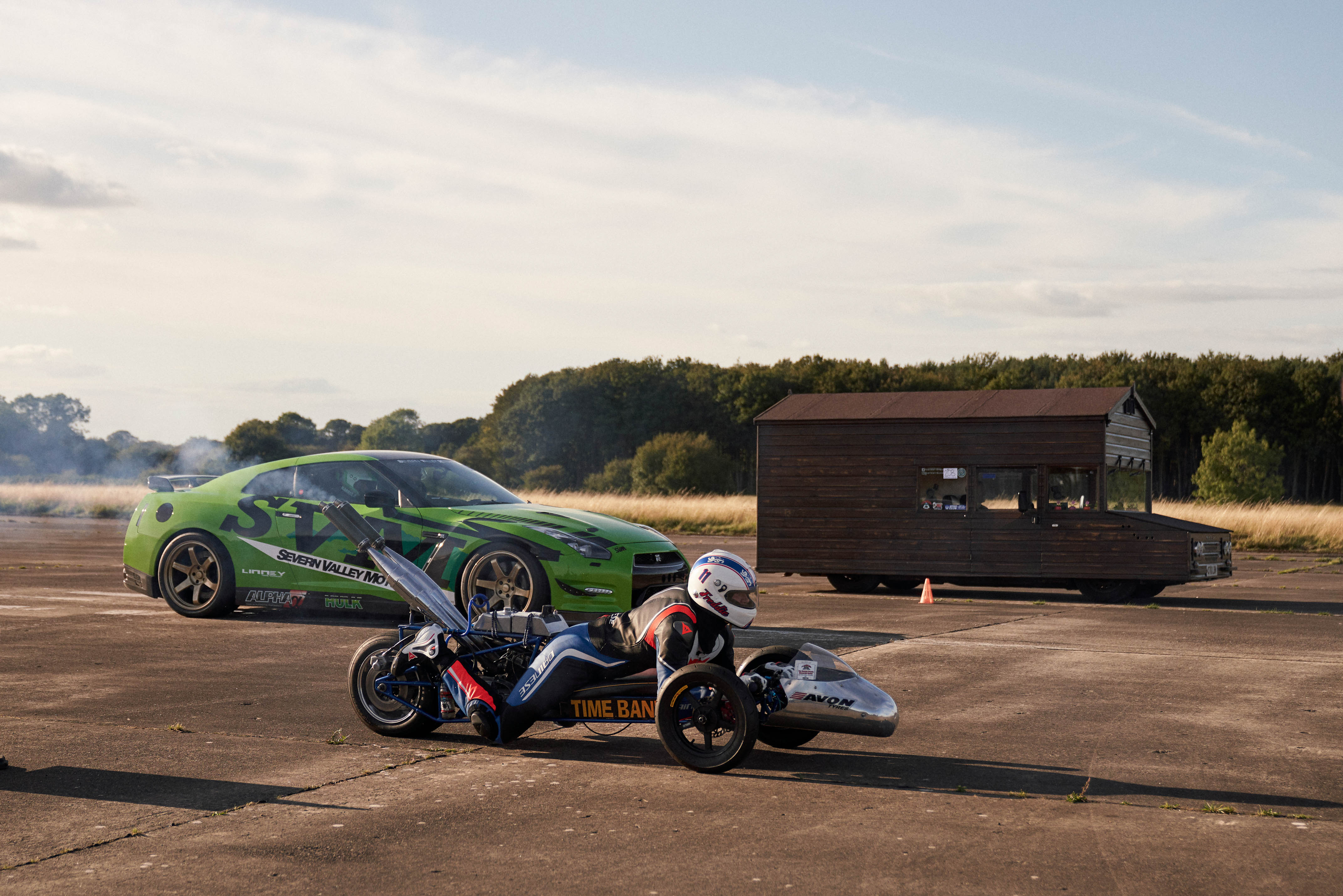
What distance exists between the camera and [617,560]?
1171 cm

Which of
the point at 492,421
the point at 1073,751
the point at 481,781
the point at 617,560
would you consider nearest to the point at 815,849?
the point at 481,781

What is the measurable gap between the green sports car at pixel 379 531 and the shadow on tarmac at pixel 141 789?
16.1 feet

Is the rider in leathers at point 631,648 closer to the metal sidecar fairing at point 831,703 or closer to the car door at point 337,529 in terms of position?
the metal sidecar fairing at point 831,703

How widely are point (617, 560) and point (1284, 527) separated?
2717 cm

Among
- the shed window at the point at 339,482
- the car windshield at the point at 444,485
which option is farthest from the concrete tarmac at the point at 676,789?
the car windshield at the point at 444,485

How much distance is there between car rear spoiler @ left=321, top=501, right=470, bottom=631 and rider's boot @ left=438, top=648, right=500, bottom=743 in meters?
0.20

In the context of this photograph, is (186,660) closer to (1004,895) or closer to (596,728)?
(596,728)

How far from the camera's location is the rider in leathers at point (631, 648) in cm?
671

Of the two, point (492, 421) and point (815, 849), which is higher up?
point (492, 421)

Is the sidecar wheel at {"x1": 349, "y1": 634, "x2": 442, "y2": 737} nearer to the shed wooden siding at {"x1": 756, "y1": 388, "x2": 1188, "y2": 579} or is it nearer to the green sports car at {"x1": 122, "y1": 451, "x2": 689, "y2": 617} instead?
the green sports car at {"x1": 122, "y1": 451, "x2": 689, "y2": 617}

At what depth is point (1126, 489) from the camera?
19672 millimetres

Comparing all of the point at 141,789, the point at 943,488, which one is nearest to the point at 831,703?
the point at 141,789

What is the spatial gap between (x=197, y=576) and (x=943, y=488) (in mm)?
11278

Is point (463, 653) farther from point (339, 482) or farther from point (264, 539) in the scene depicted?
point (264, 539)
